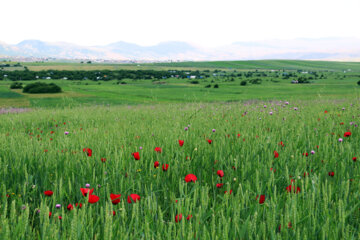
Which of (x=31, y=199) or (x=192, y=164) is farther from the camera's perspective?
(x=192, y=164)

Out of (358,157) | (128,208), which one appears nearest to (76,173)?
(128,208)

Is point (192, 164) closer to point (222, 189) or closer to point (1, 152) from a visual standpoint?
point (222, 189)

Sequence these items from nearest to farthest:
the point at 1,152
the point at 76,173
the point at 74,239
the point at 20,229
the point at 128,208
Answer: the point at 74,239
the point at 20,229
the point at 128,208
the point at 76,173
the point at 1,152

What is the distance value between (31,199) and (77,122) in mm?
7100

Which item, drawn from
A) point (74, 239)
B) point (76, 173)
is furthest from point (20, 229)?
point (76, 173)

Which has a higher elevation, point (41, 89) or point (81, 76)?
point (81, 76)

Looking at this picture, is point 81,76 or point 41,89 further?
point 81,76

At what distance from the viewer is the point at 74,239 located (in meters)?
1.49

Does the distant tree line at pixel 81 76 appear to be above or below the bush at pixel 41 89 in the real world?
above

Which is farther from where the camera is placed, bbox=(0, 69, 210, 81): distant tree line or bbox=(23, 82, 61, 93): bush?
bbox=(0, 69, 210, 81): distant tree line

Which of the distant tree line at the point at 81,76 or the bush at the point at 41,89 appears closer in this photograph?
the bush at the point at 41,89

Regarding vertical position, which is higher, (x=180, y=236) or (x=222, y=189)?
(x=180, y=236)

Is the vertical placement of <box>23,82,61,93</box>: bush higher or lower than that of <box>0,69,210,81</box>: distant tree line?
lower

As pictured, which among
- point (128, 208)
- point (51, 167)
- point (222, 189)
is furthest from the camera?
point (51, 167)
